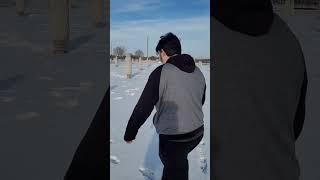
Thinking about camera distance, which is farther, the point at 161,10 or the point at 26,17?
the point at 26,17

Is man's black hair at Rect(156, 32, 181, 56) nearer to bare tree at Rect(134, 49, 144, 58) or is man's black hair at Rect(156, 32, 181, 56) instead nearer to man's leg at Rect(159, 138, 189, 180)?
bare tree at Rect(134, 49, 144, 58)

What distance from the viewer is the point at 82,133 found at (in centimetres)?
143

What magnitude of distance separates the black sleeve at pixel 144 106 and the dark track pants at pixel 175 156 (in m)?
0.11

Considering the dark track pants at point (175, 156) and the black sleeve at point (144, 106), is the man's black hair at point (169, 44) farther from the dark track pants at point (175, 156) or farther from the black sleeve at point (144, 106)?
the dark track pants at point (175, 156)

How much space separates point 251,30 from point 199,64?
0.29 m

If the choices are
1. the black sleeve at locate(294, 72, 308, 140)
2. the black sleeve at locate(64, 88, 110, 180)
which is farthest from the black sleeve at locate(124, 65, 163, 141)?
the black sleeve at locate(294, 72, 308, 140)

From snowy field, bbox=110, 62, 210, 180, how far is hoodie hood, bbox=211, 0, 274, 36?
9.1 inches

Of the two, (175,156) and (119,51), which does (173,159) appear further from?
(119,51)

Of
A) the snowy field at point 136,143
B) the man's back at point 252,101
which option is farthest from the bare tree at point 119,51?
the man's back at point 252,101

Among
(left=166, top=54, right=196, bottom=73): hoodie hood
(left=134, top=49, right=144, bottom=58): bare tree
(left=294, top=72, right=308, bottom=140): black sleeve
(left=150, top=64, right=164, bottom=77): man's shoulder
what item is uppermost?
(left=134, top=49, right=144, bottom=58): bare tree

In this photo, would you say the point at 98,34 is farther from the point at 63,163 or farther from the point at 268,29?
the point at 268,29

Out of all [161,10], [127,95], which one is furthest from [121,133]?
[161,10]

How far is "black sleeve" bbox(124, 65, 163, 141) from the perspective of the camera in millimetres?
1367

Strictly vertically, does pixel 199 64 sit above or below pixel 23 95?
above
